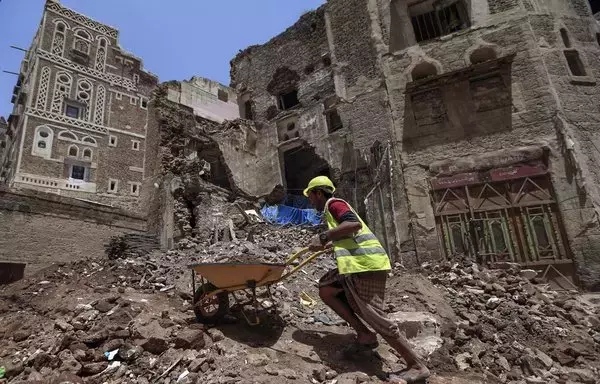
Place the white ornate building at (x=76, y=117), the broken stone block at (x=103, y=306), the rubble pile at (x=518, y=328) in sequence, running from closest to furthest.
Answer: the rubble pile at (x=518, y=328), the broken stone block at (x=103, y=306), the white ornate building at (x=76, y=117)

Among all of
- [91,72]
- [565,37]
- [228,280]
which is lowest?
[228,280]

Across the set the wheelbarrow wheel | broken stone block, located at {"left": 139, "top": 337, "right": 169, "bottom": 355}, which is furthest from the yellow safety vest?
broken stone block, located at {"left": 139, "top": 337, "right": 169, "bottom": 355}

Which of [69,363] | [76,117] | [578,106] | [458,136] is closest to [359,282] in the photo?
[69,363]

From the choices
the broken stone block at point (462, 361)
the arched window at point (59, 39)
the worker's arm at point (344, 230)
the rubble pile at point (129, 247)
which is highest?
the arched window at point (59, 39)

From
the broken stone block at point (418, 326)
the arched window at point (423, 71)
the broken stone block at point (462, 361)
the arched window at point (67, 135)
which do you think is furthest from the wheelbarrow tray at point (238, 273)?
the arched window at point (67, 135)

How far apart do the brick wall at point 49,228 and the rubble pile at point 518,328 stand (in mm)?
11575

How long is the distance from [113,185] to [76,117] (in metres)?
6.40

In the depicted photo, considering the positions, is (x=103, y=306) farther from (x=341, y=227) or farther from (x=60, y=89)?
(x=60, y=89)

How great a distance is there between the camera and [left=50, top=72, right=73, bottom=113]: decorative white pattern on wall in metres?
27.2

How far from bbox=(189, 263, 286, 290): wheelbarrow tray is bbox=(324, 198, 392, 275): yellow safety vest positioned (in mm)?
768

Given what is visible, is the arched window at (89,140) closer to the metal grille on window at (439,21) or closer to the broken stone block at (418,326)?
the metal grille on window at (439,21)

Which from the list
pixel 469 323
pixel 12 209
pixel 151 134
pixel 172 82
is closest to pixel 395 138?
pixel 469 323

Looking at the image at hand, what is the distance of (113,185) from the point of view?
28125 mm

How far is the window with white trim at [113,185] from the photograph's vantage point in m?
27.8
